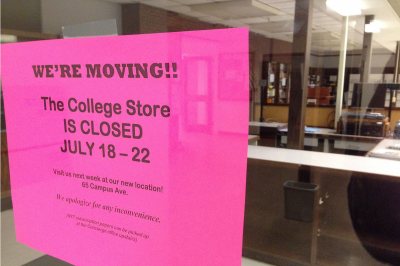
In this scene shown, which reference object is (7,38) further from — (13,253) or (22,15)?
(13,253)

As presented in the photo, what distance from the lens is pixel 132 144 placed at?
0.38 m

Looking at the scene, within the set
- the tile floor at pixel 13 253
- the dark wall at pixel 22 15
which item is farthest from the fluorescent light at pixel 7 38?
the tile floor at pixel 13 253

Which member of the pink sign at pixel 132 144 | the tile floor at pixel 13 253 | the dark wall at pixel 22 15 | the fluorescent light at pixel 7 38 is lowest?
the tile floor at pixel 13 253

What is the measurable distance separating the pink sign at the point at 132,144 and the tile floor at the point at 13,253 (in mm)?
64

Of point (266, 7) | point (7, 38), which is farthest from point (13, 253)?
point (266, 7)

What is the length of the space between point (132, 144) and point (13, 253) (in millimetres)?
446

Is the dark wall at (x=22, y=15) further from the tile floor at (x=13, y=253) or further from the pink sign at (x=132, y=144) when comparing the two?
the tile floor at (x=13, y=253)

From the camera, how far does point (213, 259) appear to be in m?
0.36

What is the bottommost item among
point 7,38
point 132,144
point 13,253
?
point 13,253

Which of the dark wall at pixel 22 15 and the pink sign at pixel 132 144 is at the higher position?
the dark wall at pixel 22 15

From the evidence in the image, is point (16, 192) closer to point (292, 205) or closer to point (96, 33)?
point (96, 33)

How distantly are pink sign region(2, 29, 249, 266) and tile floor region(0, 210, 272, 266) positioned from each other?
0.06m

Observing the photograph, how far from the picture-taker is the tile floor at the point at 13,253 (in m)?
0.54

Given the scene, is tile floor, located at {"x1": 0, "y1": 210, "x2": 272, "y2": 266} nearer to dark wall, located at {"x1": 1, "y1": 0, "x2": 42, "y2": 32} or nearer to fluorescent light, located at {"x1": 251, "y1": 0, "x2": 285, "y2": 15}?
dark wall, located at {"x1": 1, "y1": 0, "x2": 42, "y2": 32}
